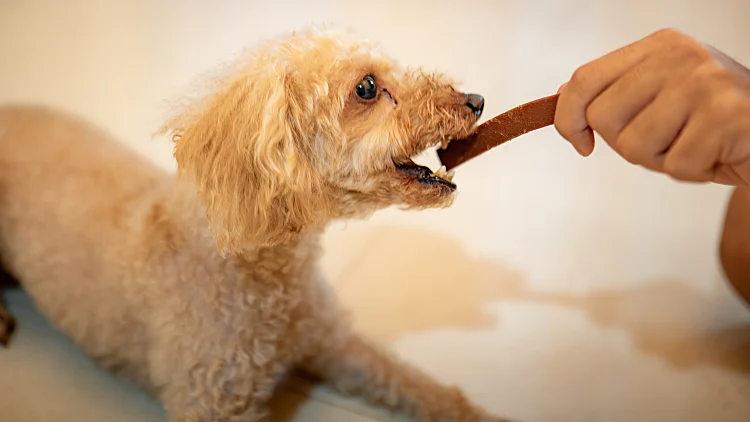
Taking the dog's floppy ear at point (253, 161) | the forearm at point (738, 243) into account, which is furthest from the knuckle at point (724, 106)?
the forearm at point (738, 243)

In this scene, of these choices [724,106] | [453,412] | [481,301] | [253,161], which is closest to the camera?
[724,106]

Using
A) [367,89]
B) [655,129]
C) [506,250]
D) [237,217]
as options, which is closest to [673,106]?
[655,129]

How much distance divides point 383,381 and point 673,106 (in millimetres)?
672

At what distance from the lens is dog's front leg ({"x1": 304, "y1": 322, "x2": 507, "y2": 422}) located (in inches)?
39.7

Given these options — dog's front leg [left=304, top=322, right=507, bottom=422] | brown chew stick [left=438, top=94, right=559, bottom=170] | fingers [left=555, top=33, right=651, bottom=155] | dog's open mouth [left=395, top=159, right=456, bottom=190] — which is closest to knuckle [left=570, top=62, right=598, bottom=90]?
fingers [left=555, top=33, right=651, bottom=155]

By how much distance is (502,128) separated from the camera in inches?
31.4

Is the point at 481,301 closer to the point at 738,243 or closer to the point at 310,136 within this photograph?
the point at 738,243

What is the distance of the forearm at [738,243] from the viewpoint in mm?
1036

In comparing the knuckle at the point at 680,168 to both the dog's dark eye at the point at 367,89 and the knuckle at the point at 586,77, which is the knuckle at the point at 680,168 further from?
the dog's dark eye at the point at 367,89

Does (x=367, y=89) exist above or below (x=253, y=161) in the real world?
above

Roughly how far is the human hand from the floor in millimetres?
597

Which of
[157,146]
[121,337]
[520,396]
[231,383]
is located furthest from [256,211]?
[157,146]

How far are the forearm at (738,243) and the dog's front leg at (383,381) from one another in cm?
51

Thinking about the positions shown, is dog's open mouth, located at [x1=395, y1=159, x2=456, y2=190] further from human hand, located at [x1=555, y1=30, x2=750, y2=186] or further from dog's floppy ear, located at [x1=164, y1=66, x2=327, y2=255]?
human hand, located at [x1=555, y1=30, x2=750, y2=186]
